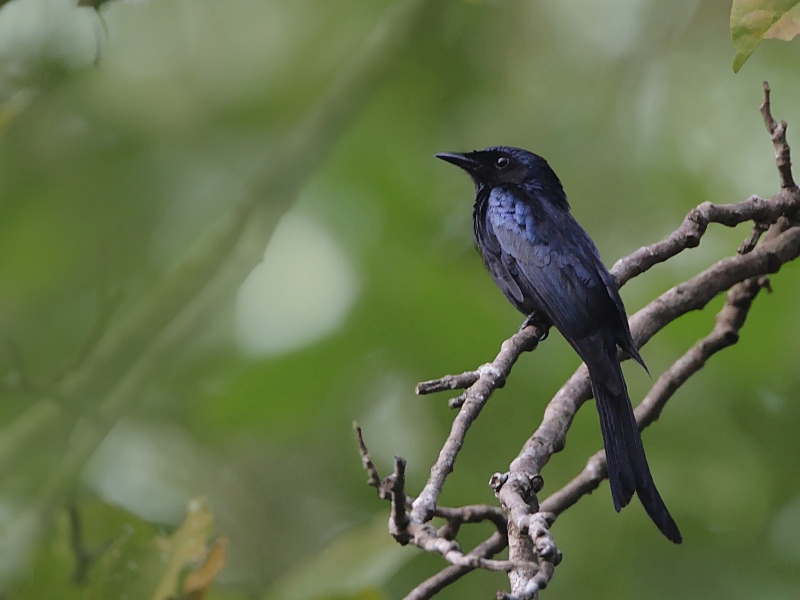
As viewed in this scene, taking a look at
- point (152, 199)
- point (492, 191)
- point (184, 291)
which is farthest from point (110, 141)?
point (492, 191)

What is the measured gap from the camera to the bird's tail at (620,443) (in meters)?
1.54

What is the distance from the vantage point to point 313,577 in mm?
2037

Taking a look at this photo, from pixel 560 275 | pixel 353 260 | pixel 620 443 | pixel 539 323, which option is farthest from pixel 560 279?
pixel 353 260

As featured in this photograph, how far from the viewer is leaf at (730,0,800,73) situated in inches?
59.1

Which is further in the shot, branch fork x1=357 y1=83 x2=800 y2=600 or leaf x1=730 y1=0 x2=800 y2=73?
leaf x1=730 y1=0 x2=800 y2=73

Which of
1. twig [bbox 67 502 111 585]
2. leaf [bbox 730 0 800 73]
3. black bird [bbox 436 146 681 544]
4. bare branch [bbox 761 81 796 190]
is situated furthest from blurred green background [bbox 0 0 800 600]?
leaf [bbox 730 0 800 73]

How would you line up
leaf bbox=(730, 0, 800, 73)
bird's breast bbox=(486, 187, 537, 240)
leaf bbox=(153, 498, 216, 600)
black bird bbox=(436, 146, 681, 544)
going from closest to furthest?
leaf bbox=(730, 0, 800, 73)
black bird bbox=(436, 146, 681, 544)
leaf bbox=(153, 498, 216, 600)
bird's breast bbox=(486, 187, 537, 240)

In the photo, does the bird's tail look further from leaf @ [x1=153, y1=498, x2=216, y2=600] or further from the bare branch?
leaf @ [x1=153, y1=498, x2=216, y2=600]

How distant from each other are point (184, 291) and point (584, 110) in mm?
1430

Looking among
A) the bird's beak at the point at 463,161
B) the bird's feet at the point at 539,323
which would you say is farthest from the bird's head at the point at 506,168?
the bird's feet at the point at 539,323

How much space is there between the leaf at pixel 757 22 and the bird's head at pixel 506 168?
38.5 inches

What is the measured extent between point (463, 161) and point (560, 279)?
61 cm

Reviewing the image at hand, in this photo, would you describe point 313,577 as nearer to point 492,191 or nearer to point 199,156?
point 492,191

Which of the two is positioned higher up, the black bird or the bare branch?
the bare branch
